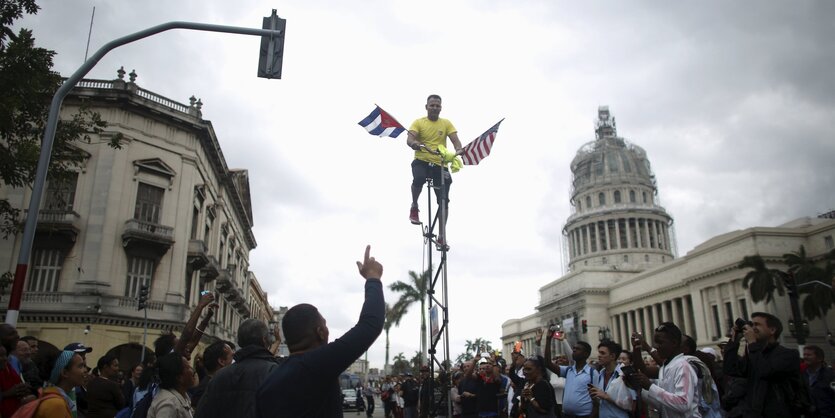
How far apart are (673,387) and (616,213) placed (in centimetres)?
10669

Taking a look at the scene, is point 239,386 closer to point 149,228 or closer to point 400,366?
point 149,228

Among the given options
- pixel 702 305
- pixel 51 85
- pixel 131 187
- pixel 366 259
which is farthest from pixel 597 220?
pixel 366 259

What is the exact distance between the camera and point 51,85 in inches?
611

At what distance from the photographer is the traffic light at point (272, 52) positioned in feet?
32.9

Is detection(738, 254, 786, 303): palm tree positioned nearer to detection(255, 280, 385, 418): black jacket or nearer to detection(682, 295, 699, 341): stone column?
detection(682, 295, 699, 341): stone column

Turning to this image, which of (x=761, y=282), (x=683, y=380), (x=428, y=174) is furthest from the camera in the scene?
(x=761, y=282)

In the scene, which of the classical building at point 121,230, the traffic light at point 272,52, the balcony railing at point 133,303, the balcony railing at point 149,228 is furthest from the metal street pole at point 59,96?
the balcony railing at point 149,228

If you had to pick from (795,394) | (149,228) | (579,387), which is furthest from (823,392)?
(149,228)

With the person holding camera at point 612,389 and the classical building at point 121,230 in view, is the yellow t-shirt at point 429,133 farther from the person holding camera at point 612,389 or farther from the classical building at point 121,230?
the classical building at point 121,230

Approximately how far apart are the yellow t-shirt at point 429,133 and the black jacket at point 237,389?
4.94m

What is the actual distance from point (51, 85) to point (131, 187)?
1697 centimetres

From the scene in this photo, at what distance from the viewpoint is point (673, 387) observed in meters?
5.34

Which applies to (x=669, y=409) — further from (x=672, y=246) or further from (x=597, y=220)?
(x=672, y=246)

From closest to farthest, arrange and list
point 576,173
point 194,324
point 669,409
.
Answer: point 669,409
point 194,324
point 576,173
